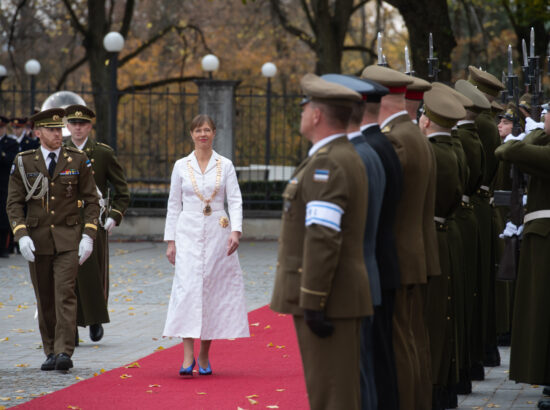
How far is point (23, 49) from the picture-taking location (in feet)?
110

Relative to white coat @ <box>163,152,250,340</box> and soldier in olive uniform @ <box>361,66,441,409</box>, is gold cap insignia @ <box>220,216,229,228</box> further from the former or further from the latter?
soldier in olive uniform @ <box>361,66,441,409</box>

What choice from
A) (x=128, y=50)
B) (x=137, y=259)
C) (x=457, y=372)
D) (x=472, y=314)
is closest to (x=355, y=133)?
(x=457, y=372)

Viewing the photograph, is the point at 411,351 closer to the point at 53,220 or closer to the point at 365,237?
the point at 365,237

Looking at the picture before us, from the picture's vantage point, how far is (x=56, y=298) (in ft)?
28.7

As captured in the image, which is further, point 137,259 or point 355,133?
point 137,259

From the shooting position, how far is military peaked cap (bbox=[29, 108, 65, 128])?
8.83m

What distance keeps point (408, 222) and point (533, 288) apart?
1.59 m

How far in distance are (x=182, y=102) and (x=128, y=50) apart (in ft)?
61.3

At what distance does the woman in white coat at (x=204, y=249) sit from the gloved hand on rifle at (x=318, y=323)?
11.4 feet

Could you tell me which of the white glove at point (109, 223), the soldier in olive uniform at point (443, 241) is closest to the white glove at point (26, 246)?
the white glove at point (109, 223)

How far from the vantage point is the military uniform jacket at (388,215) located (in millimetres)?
5773

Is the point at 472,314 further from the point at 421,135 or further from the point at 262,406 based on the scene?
the point at 421,135

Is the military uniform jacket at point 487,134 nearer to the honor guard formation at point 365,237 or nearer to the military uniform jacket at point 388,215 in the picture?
the honor guard formation at point 365,237

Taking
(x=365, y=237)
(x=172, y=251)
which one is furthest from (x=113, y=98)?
(x=365, y=237)
